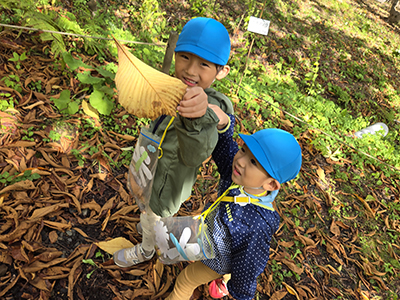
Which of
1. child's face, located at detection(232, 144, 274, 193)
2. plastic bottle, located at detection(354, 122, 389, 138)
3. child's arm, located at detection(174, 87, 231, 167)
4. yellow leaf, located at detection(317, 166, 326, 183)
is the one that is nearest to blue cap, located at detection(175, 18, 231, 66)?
child's arm, located at detection(174, 87, 231, 167)

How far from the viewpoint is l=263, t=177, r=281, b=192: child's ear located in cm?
141

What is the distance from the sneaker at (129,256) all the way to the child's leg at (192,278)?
1.14 ft

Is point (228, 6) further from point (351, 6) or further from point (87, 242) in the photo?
point (351, 6)

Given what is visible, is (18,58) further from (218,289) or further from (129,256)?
(218,289)

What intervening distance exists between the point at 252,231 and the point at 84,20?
3.57 m

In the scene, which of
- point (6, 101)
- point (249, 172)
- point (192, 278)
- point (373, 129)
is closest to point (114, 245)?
point (192, 278)

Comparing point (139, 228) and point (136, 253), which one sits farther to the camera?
point (139, 228)

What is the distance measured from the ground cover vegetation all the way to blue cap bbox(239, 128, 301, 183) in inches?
53.6

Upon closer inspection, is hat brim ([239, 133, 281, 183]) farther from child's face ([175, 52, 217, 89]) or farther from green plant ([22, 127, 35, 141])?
green plant ([22, 127, 35, 141])

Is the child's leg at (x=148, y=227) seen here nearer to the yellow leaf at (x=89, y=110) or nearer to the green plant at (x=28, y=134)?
the green plant at (x=28, y=134)

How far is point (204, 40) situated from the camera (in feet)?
4.03

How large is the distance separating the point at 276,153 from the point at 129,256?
1345mm

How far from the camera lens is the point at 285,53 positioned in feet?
19.1

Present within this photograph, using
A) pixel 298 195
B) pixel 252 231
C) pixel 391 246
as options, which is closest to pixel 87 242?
pixel 252 231
